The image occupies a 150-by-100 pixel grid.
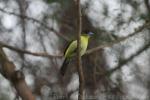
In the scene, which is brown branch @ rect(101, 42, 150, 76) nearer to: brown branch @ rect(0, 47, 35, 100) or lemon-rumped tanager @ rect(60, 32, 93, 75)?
lemon-rumped tanager @ rect(60, 32, 93, 75)

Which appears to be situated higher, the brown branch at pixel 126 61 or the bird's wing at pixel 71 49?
the brown branch at pixel 126 61

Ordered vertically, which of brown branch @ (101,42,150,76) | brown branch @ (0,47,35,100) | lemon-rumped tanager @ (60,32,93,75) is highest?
brown branch @ (101,42,150,76)

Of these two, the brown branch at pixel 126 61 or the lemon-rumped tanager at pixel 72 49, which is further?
the brown branch at pixel 126 61

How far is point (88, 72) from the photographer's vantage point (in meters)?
6.17

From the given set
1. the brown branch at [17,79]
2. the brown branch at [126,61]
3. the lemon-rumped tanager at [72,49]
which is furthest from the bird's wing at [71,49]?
the brown branch at [126,61]

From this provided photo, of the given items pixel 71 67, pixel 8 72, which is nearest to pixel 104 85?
pixel 71 67

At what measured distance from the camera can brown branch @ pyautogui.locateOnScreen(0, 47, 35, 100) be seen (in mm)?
4887

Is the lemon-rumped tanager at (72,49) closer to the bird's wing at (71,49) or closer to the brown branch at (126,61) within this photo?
the bird's wing at (71,49)

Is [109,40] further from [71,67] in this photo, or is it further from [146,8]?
[71,67]

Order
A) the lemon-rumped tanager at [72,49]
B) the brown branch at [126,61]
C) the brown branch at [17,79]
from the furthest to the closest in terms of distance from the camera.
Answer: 1. the brown branch at [126,61]
2. the brown branch at [17,79]
3. the lemon-rumped tanager at [72,49]

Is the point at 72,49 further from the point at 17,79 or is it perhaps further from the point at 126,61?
the point at 126,61

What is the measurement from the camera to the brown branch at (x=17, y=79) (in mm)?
4887

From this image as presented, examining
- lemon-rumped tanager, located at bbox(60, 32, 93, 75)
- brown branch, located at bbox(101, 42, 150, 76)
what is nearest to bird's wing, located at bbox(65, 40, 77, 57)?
lemon-rumped tanager, located at bbox(60, 32, 93, 75)

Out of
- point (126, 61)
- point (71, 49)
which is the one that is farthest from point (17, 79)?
point (126, 61)
